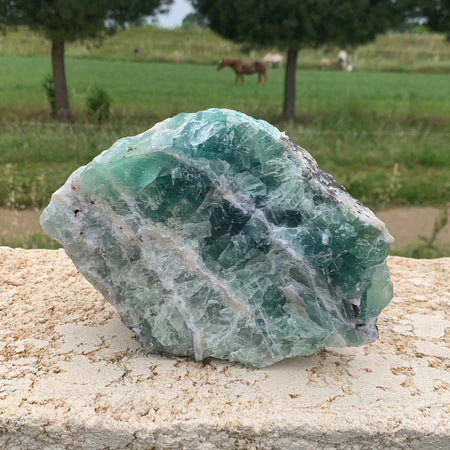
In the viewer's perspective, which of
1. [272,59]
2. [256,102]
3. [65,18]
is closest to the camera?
[65,18]

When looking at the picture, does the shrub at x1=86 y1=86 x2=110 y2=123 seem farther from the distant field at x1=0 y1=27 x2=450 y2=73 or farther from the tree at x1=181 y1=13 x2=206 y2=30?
the tree at x1=181 y1=13 x2=206 y2=30

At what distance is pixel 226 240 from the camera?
1.78m

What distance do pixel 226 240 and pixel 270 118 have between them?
4721mm

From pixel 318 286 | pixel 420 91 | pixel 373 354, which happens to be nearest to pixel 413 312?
pixel 373 354

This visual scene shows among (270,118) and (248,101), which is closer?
(248,101)

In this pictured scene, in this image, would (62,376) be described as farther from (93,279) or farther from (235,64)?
(235,64)

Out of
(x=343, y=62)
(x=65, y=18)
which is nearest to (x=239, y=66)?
(x=343, y=62)

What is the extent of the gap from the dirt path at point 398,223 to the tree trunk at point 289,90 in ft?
7.13

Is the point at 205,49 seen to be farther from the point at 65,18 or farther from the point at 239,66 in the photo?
the point at 65,18

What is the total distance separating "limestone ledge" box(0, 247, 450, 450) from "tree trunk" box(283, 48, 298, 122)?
14.8 feet

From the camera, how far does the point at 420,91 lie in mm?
6457

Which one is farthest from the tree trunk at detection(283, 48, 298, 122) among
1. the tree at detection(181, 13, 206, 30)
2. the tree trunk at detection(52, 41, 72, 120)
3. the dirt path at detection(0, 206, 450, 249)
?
the tree trunk at detection(52, 41, 72, 120)

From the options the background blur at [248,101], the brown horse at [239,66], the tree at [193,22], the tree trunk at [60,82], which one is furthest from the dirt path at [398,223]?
the tree at [193,22]

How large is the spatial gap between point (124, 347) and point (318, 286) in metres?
0.66
